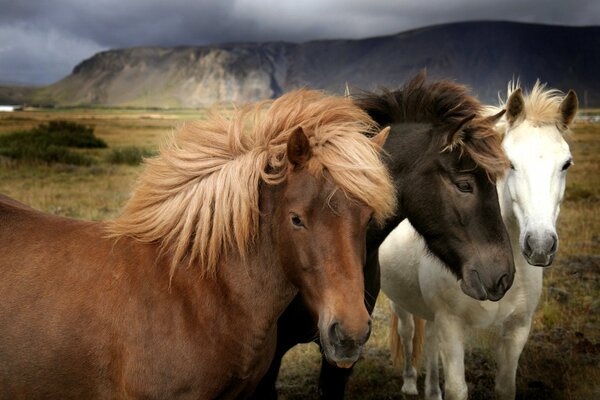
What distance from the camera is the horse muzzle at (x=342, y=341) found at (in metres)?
2.25

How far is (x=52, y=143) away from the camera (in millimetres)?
27125

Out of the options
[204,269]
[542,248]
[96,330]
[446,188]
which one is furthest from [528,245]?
[96,330]

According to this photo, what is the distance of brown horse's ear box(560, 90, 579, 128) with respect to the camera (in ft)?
12.7

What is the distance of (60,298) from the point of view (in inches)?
104

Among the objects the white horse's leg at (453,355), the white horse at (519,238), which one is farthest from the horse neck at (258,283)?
the white horse's leg at (453,355)

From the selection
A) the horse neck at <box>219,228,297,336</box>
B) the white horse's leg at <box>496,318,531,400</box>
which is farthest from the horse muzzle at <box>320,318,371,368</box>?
the white horse's leg at <box>496,318,531,400</box>

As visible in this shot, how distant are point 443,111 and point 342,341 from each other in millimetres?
2199

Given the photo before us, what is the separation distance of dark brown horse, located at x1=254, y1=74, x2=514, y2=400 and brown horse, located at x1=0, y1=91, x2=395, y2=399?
78 cm

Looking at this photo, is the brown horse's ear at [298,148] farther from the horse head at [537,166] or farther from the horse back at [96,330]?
the horse head at [537,166]

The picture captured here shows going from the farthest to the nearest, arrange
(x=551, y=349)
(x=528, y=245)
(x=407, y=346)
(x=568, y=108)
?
(x=551, y=349)
(x=407, y=346)
(x=568, y=108)
(x=528, y=245)

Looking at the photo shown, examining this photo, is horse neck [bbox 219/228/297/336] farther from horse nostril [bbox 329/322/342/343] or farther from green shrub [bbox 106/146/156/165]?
green shrub [bbox 106/146/156/165]

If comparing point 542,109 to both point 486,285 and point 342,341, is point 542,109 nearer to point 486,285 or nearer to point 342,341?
point 486,285

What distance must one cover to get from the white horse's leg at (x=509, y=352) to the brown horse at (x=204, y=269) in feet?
6.83

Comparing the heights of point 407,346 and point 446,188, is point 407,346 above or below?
below
